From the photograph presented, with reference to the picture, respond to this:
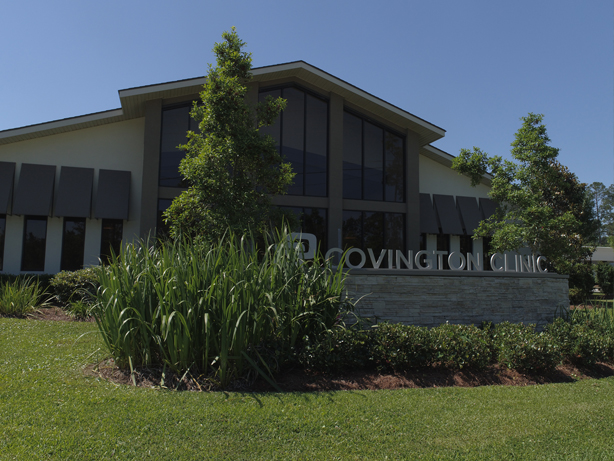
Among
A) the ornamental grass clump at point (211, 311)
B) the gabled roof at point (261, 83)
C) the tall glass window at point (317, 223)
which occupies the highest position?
the gabled roof at point (261, 83)

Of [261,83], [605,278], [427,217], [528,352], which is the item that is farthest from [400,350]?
[605,278]

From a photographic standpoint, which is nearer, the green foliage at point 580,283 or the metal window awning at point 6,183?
the metal window awning at point 6,183

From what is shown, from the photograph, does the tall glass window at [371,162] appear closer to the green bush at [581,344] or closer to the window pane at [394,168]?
the window pane at [394,168]

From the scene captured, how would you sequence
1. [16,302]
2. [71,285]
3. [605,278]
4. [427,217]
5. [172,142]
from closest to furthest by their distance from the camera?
1. [16,302]
2. [71,285]
3. [172,142]
4. [427,217]
5. [605,278]

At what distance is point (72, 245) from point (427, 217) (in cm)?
1432

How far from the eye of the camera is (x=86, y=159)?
15.7 m

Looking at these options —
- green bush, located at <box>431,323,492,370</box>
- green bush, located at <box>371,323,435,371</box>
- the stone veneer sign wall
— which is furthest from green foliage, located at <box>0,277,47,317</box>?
green bush, located at <box>431,323,492,370</box>

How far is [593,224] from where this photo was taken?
2317 cm

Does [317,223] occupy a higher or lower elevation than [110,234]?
higher

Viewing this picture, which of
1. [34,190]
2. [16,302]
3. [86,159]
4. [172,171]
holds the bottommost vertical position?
[16,302]

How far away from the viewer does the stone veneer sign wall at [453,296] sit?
29.5ft

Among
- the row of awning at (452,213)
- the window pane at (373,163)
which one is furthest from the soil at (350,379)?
the row of awning at (452,213)

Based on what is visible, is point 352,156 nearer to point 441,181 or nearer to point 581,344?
point 441,181

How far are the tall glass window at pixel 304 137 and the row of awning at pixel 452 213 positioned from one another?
5.28 meters
